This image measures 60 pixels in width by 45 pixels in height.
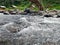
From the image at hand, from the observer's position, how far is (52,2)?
11.2 m

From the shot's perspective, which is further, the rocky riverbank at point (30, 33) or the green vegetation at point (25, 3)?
the green vegetation at point (25, 3)

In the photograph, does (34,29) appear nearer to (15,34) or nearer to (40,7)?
(15,34)

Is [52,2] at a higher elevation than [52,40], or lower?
lower

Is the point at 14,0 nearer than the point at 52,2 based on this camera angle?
No

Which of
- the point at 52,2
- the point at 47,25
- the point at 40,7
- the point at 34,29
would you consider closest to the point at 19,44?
the point at 34,29

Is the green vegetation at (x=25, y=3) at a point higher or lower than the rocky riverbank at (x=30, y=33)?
lower

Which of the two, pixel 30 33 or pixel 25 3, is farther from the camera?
pixel 25 3

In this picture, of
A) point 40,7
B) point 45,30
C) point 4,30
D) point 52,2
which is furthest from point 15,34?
point 52,2

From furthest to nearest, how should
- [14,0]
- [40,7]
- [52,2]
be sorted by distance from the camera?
1. [14,0]
2. [52,2]
3. [40,7]

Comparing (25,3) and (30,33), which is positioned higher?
(30,33)

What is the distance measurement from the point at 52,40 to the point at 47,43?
0.45 feet

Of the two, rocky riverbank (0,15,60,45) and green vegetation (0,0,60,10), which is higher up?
rocky riverbank (0,15,60,45)

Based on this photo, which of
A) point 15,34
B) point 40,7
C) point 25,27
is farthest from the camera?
point 40,7

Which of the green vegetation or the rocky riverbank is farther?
the green vegetation
